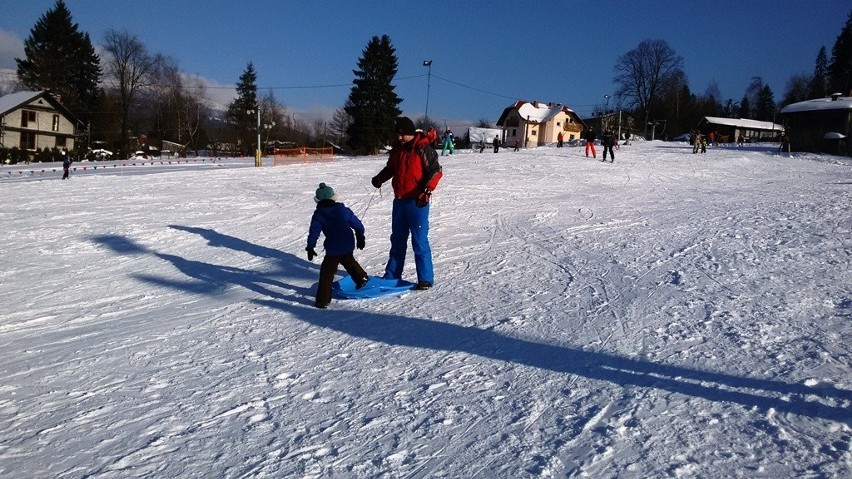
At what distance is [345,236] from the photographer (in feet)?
21.0

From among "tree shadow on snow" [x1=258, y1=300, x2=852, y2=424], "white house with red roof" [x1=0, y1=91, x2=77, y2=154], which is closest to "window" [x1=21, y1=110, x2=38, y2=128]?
"white house with red roof" [x1=0, y1=91, x2=77, y2=154]

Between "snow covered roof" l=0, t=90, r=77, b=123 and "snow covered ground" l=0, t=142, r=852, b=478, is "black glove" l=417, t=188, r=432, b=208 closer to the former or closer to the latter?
"snow covered ground" l=0, t=142, r=852, b=478

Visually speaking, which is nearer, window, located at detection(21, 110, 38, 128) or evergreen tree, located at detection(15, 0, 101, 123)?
window, located at detection(21, 110, 38, 128)

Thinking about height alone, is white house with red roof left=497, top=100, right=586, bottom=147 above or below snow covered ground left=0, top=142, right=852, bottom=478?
above

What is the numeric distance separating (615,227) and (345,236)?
604 centimetres

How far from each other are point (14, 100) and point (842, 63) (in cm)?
10073

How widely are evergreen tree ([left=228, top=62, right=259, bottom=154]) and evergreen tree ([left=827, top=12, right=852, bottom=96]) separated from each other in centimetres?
7730

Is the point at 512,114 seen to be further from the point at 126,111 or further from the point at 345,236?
the point at 345,236

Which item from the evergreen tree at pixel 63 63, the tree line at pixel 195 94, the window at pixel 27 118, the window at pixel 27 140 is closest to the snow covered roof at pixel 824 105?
the tree line at pixel 195 94

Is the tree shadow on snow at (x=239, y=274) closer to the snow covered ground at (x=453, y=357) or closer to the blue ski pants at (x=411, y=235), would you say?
the snow covered ground at (x=453, y=357)

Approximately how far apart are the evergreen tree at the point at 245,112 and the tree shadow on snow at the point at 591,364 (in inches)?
2905

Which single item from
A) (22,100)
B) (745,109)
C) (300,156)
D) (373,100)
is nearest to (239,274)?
(300,156)

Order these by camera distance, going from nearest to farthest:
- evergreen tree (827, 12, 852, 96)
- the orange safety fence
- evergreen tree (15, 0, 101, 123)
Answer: the orange safety fence < evergreen tree (15, 0, 101, 123) < evergreen tree (827, 12, 852, 96)

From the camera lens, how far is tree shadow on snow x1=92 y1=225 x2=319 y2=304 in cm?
738
